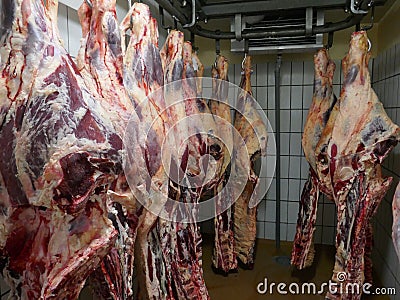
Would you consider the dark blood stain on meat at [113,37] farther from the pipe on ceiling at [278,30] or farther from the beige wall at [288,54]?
the beige wall at [288,54]

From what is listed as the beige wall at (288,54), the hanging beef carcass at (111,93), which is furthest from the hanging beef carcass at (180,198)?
the beige wall at (288,54)

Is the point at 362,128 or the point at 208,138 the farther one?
the point at 208,138

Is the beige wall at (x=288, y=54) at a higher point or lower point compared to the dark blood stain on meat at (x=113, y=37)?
higher

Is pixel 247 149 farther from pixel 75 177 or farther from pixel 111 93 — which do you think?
pixel 75 177

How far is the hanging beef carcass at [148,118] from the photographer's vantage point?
1.02 meters

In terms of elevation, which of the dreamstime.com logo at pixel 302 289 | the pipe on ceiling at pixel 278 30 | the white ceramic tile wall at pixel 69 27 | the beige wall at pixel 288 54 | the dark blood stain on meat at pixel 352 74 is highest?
the beige wall at pixel 288 54

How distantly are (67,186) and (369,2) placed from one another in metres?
1.49

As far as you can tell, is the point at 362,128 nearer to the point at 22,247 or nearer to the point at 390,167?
the point at 390,167

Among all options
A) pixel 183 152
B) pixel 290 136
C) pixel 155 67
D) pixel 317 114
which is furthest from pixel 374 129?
pixel 290 136

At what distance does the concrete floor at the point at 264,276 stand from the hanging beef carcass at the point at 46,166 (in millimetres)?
1472

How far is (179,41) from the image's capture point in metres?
1.42

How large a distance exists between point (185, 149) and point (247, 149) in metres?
0.91

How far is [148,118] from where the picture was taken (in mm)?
1021

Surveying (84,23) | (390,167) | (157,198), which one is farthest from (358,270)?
(84,23)
